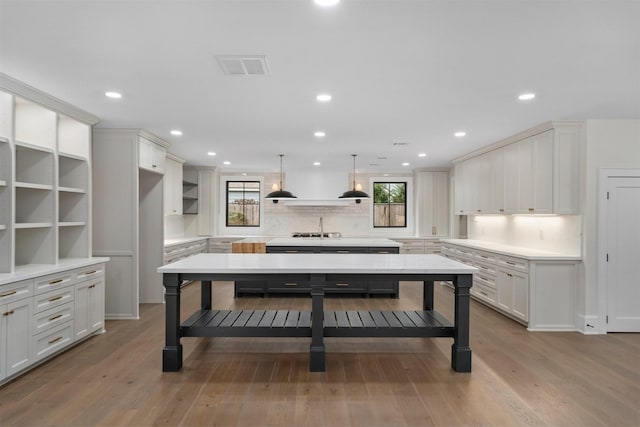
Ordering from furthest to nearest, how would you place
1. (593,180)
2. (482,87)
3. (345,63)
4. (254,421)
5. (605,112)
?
1. (593,180)
2. (605,112)
3. (482,87)
4. (345,63)
5. (254,421)

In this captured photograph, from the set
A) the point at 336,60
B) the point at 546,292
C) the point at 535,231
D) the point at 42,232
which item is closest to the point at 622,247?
the point at 546,292

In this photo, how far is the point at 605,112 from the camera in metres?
3.79

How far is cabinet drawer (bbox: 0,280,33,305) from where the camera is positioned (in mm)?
2740

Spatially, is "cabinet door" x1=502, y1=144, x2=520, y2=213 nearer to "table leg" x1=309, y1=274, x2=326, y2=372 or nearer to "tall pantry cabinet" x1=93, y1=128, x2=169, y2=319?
"table leg" x1=309, y1=274, x2=326, y2=372

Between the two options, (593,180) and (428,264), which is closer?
(428,264)

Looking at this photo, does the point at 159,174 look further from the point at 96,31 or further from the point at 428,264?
the point at 428,264

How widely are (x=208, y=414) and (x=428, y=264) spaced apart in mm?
2216

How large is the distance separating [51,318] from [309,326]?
2359mm

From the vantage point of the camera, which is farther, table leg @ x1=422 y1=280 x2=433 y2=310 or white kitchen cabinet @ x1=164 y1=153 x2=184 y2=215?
white kitchen cabinet @ x1=164 y1=153 x2=184 y2=215

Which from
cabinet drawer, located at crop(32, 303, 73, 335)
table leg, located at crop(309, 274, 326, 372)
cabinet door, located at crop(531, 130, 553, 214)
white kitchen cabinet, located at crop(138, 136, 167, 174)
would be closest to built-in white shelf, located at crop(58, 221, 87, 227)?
cabinet drawer, located at crop(32, 303, 73, 335)

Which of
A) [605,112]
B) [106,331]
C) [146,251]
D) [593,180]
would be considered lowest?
[106,331]

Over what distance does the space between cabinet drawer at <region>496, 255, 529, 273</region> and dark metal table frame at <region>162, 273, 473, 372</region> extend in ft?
5.25

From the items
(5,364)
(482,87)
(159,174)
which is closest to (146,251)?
(159,174)

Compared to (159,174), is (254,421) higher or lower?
lower
